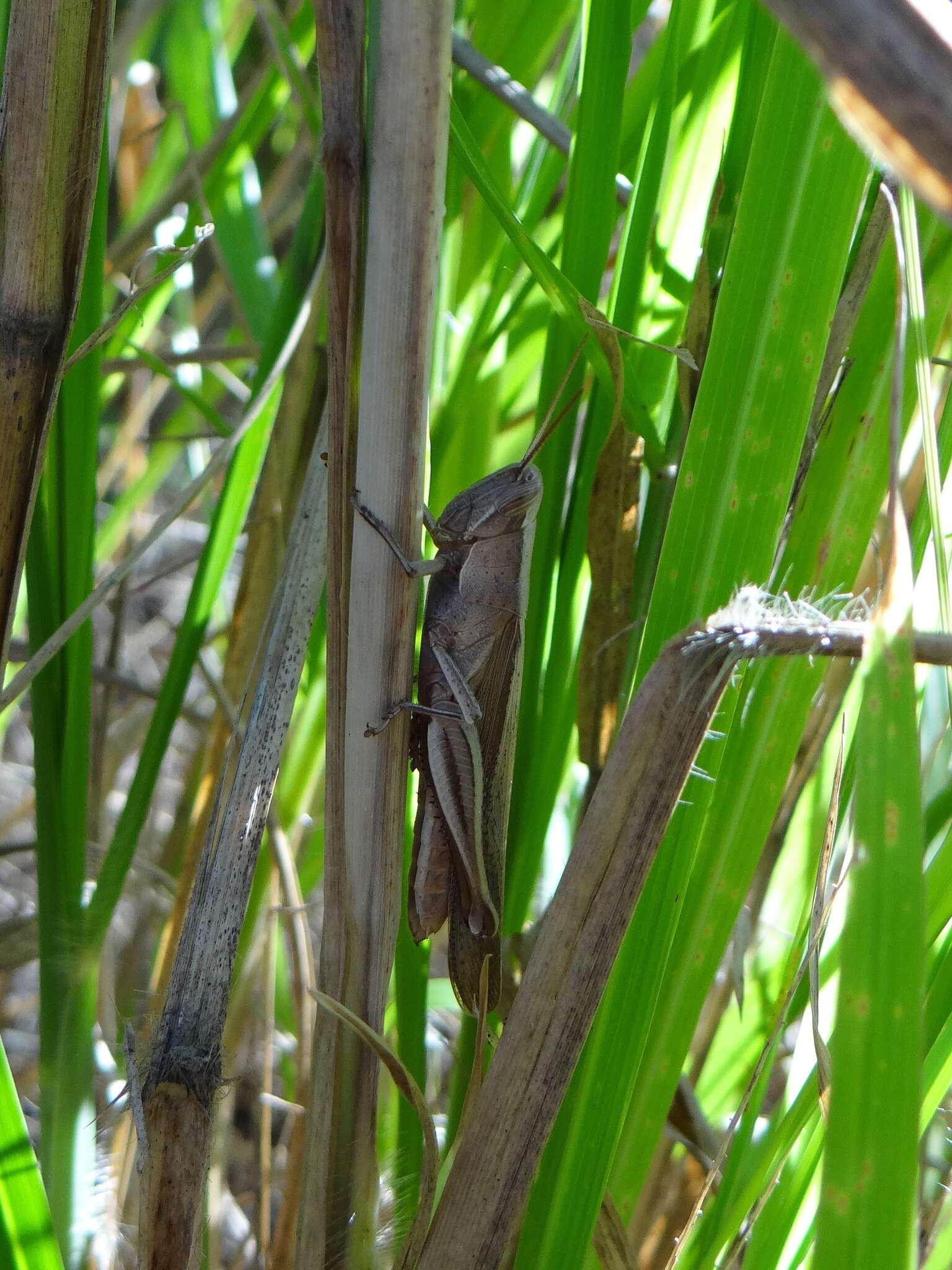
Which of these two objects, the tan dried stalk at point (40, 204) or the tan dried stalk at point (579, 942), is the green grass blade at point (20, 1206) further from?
the tan dried stalk at point (40, 204)

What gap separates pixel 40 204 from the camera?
0.59 metres

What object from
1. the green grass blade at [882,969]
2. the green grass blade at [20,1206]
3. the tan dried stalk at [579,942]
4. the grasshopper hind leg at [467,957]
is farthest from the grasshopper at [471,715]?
the green grass blade at [882,969]

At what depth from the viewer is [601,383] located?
2.48 ft

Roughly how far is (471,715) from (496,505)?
0.65 ft

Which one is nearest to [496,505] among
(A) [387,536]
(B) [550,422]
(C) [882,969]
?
(B) [550,422]

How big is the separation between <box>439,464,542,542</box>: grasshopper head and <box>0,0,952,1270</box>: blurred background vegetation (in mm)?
21

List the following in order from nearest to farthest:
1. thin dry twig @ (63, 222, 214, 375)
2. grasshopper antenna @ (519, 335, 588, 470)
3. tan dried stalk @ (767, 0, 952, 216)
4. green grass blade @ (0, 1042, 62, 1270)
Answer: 1. tan dried stalk @ (767, 0, 952, 216)
2. green grass blade @ (0, 1042, 62, 1270)
3. thin dry twig @ (63, 222, 214, 375)
4. grasshopper antenna @ (519, 335, 588, 470)

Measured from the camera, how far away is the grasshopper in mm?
837

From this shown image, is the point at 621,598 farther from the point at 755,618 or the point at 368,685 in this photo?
the point at 755,618

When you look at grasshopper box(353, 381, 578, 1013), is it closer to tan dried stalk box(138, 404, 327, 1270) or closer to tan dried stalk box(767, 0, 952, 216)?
tan dried stalk box(138, 404, 327, 1270)

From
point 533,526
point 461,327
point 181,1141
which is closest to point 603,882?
point 181,1141

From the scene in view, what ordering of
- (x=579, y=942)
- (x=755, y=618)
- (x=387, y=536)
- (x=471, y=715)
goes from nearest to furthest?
(x=755, y=618)
(x=579, y=942)
(x=387, y=536)
(x=471, y=715)

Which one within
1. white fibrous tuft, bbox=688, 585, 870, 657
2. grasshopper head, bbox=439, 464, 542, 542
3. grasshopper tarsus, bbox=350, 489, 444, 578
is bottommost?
white fibrous tuft, bbox=688, 585, 870, 657

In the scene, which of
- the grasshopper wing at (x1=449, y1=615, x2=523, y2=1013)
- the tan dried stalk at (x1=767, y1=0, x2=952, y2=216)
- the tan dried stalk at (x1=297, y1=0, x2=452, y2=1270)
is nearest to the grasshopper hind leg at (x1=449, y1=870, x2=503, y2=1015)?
the grasshopper wing at (x1=449, y1=615, x2=523, y2=1013)
